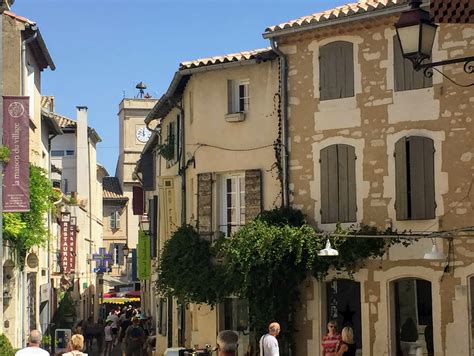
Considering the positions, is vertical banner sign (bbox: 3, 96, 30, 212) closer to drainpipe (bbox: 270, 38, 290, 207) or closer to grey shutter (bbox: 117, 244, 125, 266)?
drainpipe (bbox: 270, 38, 290, 207)

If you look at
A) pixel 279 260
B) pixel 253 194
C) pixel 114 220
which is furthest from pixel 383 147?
pixel 114 220

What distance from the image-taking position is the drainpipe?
824 inches

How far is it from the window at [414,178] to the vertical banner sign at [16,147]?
7933 millimetres

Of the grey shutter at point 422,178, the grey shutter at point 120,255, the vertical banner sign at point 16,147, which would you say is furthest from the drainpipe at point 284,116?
the grey shutter at point 120,255

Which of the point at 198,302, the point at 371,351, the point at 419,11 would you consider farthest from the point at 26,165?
the point at 419,11

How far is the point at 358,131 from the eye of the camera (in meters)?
19.9

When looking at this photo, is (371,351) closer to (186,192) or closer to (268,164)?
(268,164)

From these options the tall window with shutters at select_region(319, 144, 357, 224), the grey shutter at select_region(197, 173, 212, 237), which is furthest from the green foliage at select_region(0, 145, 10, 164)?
the tall window with shutters at select_region(319, 144, 357, 224)

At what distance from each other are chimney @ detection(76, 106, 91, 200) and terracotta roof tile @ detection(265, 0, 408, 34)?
3195 centimetres

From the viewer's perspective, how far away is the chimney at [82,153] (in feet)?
169

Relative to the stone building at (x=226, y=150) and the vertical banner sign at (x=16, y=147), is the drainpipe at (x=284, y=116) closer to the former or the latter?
the stone building at (x=226, y=150)

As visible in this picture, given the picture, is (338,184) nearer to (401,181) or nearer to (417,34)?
(401,181)

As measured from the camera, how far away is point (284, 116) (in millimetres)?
21047

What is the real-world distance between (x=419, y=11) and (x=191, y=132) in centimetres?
1487
